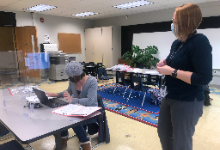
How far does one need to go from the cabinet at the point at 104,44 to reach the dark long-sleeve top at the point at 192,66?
6777 mm

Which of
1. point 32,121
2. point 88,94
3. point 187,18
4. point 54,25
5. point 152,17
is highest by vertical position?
point 152,17

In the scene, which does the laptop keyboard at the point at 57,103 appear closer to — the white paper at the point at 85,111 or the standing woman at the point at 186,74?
the white paper at the point at 85,111

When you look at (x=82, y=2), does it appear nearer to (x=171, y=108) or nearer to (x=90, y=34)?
(x=90, y=34)

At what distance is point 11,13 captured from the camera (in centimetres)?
662

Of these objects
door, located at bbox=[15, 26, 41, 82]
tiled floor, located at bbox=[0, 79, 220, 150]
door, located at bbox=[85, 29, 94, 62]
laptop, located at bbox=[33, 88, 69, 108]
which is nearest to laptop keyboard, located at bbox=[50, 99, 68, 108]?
laptop, located at bbox=[33, 88, 69, 108]

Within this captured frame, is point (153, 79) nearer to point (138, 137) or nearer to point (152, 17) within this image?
point (138, 137)

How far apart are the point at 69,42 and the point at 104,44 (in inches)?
70.9

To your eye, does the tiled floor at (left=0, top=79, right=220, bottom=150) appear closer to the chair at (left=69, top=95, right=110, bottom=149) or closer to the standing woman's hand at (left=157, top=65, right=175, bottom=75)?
the chair at (left=69, top=95, right=110, bottom=149)

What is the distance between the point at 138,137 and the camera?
2623mm

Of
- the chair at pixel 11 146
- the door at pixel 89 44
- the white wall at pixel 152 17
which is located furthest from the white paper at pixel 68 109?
the door at pixel 89 44

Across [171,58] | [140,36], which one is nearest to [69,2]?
[140,36]

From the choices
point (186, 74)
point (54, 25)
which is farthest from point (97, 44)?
point (186, 74)

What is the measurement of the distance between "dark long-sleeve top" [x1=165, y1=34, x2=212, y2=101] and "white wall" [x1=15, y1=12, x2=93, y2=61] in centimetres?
730

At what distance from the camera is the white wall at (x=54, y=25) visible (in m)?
7.05
